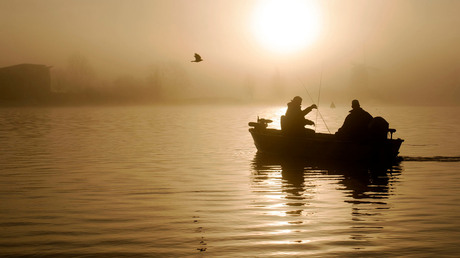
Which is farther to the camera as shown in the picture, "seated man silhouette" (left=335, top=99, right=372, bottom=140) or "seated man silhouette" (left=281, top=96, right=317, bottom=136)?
"seated man silhouette" (left=281, top=96, right=317, bottom=136)

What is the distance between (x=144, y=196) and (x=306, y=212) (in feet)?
15.4

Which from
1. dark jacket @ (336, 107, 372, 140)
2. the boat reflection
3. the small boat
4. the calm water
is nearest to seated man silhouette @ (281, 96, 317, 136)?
the small boat

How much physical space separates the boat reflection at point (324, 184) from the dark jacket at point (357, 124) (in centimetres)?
126

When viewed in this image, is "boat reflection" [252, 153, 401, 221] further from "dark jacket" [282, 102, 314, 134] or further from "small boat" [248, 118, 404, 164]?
"dark jacket" [282, 102, 314, 134]

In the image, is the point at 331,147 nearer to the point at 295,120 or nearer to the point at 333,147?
the point at 333,147

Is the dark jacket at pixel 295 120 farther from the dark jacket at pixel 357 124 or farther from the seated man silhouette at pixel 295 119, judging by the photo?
the dark jacket at pixel 357 124

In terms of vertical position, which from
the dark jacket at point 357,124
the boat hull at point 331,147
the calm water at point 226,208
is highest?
the dark jacket at point 357,124

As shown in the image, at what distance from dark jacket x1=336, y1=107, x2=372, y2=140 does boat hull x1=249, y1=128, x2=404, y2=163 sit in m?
0.33

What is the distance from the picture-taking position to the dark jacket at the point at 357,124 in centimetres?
2109

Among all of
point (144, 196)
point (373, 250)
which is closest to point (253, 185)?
point (144, 196)

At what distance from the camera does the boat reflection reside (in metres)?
12.8

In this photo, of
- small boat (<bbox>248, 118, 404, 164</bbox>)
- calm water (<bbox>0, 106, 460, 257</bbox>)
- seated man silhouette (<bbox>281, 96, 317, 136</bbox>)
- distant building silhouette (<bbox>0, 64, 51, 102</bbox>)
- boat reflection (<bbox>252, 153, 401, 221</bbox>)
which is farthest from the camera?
distant building silhouette (<bbox>0, 64, 51, 102</bbox>)

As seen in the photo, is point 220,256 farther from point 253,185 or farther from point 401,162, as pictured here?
point 401,162

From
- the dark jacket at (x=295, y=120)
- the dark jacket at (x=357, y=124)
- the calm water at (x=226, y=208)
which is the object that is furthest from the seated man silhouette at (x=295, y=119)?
the dark jacket at (x=357, y=124)
